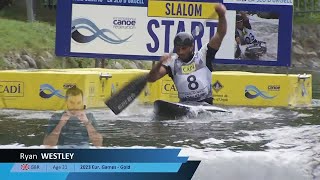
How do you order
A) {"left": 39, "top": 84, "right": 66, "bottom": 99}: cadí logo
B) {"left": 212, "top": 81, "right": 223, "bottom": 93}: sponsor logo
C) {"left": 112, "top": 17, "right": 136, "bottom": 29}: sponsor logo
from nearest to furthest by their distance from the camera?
{"left": 39, "top": 84, "right": 66, "bottom": 99}: cadí logo, {"left": 112, "top": 17, "right": 136, "bottom": 29}: sponsor logo, {"left": 212, "top": 81, "right": 223, "bottom": 93}: sponsor logo

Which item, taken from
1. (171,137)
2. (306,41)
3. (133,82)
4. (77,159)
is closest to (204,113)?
(133,82)

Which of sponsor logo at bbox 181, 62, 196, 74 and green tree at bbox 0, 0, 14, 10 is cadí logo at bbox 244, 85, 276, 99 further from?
green tree at bbox 0, 0, 14, 10

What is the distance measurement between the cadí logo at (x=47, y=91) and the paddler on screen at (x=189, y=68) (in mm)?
2218

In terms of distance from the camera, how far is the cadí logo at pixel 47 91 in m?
13.3

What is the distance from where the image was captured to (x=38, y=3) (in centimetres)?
4094

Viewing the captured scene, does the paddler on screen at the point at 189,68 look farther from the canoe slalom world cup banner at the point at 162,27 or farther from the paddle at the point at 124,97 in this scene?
the canoe slalom world cup banner at the point at 162,27

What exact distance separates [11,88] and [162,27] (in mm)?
3520

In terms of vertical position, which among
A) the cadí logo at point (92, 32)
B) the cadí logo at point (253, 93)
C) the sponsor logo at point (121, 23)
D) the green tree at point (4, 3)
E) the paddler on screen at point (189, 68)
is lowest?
the cadí logo at point (253, 93)

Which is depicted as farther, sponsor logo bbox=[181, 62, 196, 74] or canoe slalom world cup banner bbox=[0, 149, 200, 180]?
sponsor logo bbox=[181, 62, 196, 74]

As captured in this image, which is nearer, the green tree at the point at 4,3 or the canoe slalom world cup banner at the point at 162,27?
the canoe slalom world cup banner at the point at 162,27

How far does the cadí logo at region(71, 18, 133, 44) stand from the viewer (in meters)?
14.3

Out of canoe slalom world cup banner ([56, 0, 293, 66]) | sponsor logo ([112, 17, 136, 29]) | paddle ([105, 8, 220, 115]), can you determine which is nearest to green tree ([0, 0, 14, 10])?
canoe slalom world cup banner ([56, 0, 293, 66])

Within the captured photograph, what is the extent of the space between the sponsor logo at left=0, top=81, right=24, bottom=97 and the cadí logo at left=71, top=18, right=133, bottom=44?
1.77 meters

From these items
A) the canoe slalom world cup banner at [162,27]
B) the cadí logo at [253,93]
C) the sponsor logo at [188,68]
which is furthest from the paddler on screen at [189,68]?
the cadí logo at [253,93]
